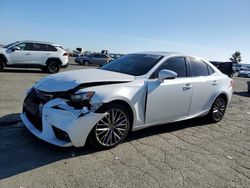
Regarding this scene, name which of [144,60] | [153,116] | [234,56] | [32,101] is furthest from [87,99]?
[234,56]

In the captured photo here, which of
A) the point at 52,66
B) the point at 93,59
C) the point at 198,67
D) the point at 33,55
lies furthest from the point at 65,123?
the point at 93,59

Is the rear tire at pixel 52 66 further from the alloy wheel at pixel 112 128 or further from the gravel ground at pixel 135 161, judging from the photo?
the alloy wheel at pixel 112 128

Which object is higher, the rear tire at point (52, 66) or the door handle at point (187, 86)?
the door handle at point (187, 86)

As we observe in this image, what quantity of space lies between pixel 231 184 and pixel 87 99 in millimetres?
2260

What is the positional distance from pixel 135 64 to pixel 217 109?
8.17 feet

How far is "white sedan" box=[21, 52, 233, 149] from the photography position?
4039 mm

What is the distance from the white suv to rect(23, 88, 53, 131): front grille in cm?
1106

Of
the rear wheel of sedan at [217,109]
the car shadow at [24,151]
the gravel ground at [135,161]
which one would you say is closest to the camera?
the gravel ground at [135,161]

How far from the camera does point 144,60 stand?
546 centimetres

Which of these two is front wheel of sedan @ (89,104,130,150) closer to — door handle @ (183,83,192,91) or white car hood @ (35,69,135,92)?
white car hood @ (35,69,135,92)

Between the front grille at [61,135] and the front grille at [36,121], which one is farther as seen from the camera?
the front grille at [36,121]

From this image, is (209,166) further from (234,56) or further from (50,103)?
(234,56)

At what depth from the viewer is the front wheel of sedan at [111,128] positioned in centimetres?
425

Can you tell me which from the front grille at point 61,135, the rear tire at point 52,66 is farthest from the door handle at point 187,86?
the rear tire at point 52,66
